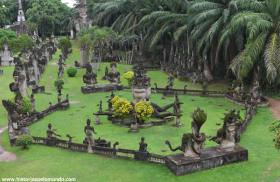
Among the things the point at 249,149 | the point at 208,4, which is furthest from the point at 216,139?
the point at 208,4

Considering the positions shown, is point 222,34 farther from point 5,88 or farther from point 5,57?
point 5,57

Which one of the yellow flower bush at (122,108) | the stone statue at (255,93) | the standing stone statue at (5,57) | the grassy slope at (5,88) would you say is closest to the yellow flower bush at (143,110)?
the yellow flower bush at (122,108)

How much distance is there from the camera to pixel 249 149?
22594 millimetres

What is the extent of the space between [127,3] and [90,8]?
25.5 m

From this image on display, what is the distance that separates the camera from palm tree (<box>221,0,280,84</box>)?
104 ft

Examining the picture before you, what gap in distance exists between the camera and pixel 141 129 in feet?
90.3

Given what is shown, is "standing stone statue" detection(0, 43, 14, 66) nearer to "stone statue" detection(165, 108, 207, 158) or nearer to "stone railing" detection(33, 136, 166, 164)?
"stone railing" detection(33, 136, 166, 164)

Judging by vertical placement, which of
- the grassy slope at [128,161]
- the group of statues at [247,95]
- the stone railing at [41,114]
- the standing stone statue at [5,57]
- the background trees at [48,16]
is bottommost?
the grassy slope at [128,161]

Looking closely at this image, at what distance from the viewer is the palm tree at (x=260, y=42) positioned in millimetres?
31625

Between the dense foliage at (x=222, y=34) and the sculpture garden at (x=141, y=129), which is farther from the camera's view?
the dense foliage at (x=222, y=34)

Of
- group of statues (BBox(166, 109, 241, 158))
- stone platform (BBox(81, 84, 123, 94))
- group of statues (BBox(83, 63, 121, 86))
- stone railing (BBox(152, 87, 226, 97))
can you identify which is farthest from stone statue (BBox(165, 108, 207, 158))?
group of statues (BBox(83, 63, 121, 86))

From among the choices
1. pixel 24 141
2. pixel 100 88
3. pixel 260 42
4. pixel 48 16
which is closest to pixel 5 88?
pixel 100 88

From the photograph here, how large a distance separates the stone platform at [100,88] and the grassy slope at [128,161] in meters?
5.96

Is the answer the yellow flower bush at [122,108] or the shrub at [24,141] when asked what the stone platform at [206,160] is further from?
the shrub at [24,141]
